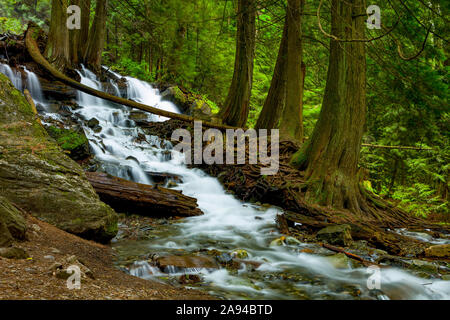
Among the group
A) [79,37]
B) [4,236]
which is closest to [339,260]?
[4,236]

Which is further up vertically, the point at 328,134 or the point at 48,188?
the point at 328,134

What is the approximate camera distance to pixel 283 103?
33.8 ft

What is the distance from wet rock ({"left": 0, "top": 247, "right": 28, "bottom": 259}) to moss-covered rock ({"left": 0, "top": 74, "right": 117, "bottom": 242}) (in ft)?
3.90

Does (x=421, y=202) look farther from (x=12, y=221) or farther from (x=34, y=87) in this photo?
(x=34, y=87)

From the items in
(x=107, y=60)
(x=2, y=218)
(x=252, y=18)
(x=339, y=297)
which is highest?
(x=107, y=60)

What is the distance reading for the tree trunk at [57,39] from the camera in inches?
473

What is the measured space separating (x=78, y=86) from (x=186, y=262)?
6153mm

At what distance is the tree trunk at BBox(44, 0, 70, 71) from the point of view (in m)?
12.0

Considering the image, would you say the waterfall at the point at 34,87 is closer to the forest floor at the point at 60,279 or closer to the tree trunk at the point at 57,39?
the tree trunk at the point at 57,39

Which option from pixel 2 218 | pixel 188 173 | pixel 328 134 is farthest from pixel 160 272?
pixel 188 173

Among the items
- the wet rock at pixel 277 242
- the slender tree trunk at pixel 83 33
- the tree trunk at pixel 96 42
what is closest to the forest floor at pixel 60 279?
the wet rock at pixel 277 242

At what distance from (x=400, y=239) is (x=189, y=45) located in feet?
49.0

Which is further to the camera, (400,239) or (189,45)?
(189,45)
